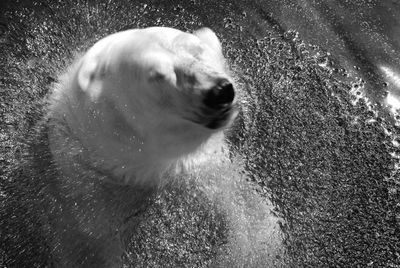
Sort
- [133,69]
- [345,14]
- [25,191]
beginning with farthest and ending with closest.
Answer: [345,14], [25,191], [133,69]

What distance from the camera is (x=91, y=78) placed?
191 centimetres

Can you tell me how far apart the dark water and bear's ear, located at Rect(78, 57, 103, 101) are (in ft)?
3.13

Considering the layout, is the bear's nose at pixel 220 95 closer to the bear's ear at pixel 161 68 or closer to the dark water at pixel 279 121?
the bear's ear at pixel 161 68

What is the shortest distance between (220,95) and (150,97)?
1.14ft

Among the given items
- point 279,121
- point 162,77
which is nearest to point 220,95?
point 162,77

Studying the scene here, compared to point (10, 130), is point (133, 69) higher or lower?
higher

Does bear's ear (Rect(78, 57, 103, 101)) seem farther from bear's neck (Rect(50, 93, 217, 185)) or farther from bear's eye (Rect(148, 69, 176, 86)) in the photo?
bear's eye (Rect(148, 69, 176, 86))

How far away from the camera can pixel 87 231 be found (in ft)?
8.34

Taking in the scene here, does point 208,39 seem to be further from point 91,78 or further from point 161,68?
point 91,78

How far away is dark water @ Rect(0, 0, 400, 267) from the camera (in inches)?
103

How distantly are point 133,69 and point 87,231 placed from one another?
1.27m

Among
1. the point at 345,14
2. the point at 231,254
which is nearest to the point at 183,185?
the point at 231,254

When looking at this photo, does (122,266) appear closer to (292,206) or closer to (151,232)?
(151,232)

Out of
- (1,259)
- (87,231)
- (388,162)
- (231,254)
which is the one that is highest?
(388,162)
